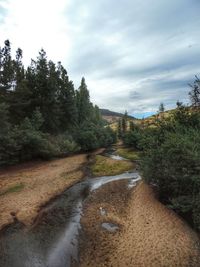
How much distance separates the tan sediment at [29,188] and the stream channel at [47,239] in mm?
634

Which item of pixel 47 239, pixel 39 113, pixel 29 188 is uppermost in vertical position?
pixel 39 113

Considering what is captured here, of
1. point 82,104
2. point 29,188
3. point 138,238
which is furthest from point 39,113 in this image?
point 138,238

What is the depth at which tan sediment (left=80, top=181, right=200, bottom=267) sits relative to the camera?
7316 millimetres

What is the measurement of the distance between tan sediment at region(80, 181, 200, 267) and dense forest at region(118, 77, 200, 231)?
0.74 metres

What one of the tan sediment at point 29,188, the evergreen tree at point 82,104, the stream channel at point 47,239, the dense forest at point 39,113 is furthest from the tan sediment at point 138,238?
the evergreen tree at point 82,104

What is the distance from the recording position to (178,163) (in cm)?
1159

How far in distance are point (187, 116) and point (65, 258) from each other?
13225 mm

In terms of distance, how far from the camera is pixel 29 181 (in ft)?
58.1

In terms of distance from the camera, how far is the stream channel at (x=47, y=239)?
741cm

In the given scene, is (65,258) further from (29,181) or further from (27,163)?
(27,163)

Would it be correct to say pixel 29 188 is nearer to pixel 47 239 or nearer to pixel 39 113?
pixel 47 239

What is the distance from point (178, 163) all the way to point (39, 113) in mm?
23473

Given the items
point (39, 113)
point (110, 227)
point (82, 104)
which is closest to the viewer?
point (110, 227)

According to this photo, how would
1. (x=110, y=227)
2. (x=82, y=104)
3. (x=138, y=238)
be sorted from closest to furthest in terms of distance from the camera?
(x=138, y=238) < (x=110, y=227) < (x=82, y=104)
